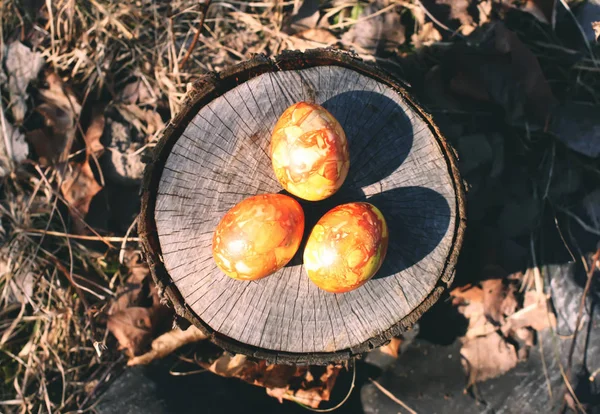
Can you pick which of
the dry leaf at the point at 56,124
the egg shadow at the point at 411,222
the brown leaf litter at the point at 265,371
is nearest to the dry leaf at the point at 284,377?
the brown leaf litter at the point at 265,371

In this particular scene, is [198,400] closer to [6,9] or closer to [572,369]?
[572,369]

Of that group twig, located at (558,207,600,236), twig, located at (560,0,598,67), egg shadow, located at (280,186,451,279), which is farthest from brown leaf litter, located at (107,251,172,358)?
twig, located at (560,0,598,67)

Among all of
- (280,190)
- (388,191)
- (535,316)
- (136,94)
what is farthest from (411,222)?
(136,94)

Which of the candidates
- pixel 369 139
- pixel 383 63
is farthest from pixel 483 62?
pixel 369 139

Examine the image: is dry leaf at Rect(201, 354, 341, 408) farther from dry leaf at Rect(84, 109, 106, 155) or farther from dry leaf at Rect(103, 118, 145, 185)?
dry leaf at Rect(84, 109, 106, 155)

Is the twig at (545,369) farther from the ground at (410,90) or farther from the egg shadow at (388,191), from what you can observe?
the egg shadow at (388,191)

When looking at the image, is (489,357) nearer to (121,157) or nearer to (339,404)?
(339,404)
